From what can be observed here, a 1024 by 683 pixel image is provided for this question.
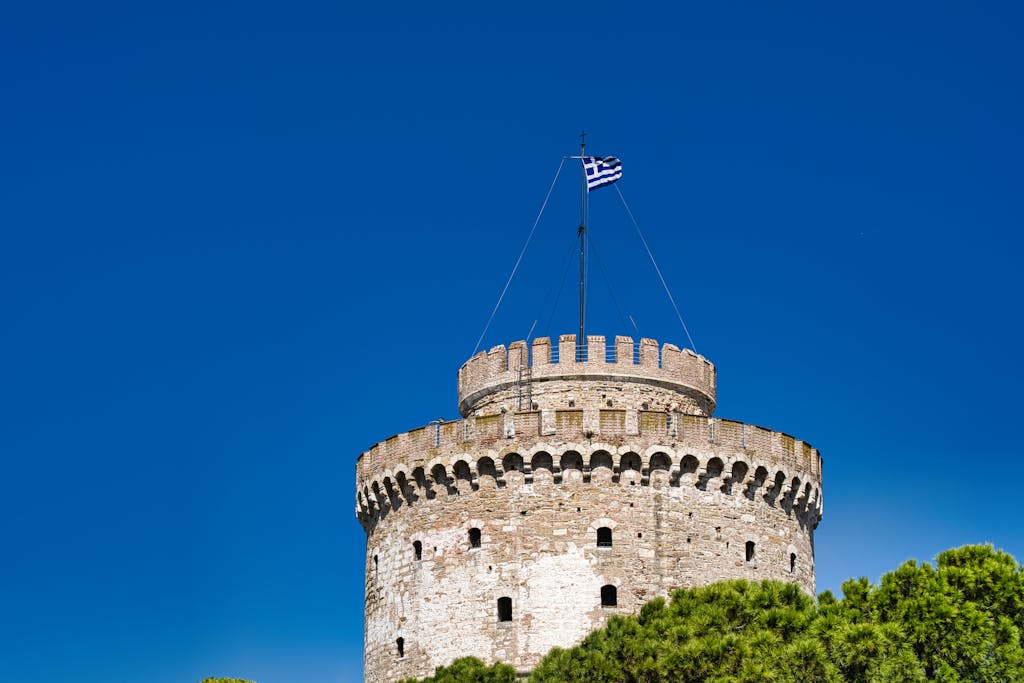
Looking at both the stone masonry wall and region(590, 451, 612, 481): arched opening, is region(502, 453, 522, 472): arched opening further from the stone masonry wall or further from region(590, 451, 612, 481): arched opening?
region(590, 451, 612, 481): arched opening

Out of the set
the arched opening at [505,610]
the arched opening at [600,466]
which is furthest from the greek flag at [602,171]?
the arched opening at [505,610]

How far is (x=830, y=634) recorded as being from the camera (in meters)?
35.3

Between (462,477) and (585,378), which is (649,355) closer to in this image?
(585,378)

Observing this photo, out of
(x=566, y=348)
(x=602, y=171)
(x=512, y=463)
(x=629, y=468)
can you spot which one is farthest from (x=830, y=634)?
(x=602, y=171)

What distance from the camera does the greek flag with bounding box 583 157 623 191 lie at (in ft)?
159

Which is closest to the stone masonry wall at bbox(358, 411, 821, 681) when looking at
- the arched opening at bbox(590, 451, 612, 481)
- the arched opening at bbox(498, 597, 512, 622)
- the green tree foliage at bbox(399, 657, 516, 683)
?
the arched opening at bbox(590, 451, 612, 481)

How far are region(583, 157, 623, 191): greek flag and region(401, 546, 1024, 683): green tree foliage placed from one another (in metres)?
12.9

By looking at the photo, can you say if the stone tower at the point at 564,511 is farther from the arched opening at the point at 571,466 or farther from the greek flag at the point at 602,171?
the greek flag at the point at 602,171

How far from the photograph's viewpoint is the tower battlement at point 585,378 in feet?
150

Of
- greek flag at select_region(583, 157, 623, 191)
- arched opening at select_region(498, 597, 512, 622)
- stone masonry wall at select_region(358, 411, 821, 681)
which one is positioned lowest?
arched opening at select_region(498, 597, 512, 622)

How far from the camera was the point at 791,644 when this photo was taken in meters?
35.8

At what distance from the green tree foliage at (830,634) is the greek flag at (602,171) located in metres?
12.9

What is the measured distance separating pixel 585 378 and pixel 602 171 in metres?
6.22

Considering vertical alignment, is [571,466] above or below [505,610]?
above
